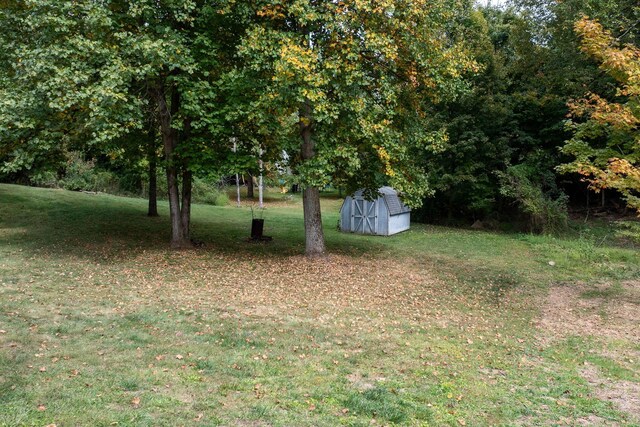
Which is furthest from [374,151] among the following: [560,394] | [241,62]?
[560,394]

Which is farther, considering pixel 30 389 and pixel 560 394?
pixel 560 394

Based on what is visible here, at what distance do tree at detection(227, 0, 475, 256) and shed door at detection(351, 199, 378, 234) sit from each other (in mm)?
8715

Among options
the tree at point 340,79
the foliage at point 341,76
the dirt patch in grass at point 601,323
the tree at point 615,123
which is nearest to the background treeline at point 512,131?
the tree at point 340,79

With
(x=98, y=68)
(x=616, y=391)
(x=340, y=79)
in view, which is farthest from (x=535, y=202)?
(x=98, y=68)

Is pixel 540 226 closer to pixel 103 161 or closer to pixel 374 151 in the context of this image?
pixel 374 151

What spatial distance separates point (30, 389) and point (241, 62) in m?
10.9

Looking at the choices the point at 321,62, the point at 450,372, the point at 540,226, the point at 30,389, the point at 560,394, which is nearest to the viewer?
the point at 30,389

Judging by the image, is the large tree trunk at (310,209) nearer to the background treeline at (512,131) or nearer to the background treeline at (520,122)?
the background treeline at (512,131)

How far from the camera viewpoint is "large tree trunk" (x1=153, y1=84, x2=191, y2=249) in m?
13.3

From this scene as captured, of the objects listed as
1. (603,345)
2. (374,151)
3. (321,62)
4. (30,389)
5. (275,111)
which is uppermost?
(321,62)

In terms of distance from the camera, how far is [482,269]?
14.4m

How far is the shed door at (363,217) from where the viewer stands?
22.6 m

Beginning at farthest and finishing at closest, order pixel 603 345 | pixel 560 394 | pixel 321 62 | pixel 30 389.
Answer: pixel 321 62, pixel 603 345, pixel 560 394, pixel 30 389

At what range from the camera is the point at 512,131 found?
1011 inches
